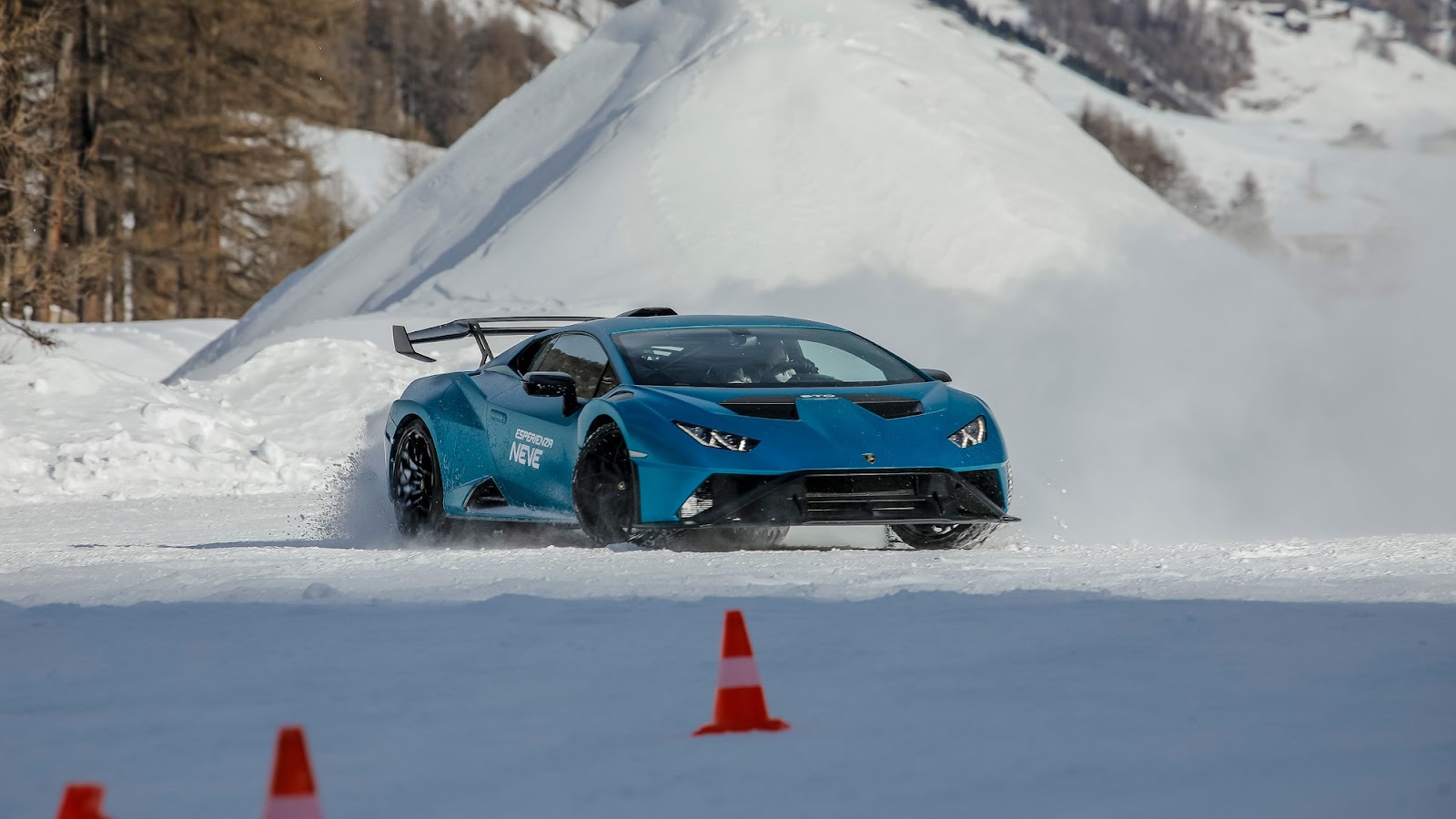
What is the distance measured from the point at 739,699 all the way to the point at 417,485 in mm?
5648

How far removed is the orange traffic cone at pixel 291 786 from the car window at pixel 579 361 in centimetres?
533

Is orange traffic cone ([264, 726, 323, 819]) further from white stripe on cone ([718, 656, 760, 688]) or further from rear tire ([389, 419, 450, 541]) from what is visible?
rear tire ([389, 419, 450, 541])

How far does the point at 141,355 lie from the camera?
99.5ft

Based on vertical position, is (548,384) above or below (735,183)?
below

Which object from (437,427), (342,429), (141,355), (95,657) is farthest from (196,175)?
(95,657)

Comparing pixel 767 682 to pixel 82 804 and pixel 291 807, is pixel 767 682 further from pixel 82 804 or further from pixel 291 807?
pixel 82 804

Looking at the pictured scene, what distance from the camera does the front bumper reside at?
23.5 ft

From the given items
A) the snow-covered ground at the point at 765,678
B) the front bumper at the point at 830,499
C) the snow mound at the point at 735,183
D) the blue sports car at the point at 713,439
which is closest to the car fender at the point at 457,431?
the blue sports car at the point at 713,439

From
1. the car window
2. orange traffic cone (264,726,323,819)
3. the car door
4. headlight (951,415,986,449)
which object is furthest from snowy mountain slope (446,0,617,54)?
orange traffic cone (264,726,323,819)

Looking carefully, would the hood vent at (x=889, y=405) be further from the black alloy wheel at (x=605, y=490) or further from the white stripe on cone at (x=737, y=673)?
the white stripe on cone at (x=737, y=673)

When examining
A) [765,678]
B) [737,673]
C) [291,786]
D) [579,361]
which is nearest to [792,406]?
[579,361]

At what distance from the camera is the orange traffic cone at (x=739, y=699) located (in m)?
3.99

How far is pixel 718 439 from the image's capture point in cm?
724

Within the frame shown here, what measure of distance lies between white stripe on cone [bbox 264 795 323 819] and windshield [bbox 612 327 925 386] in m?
5.10
